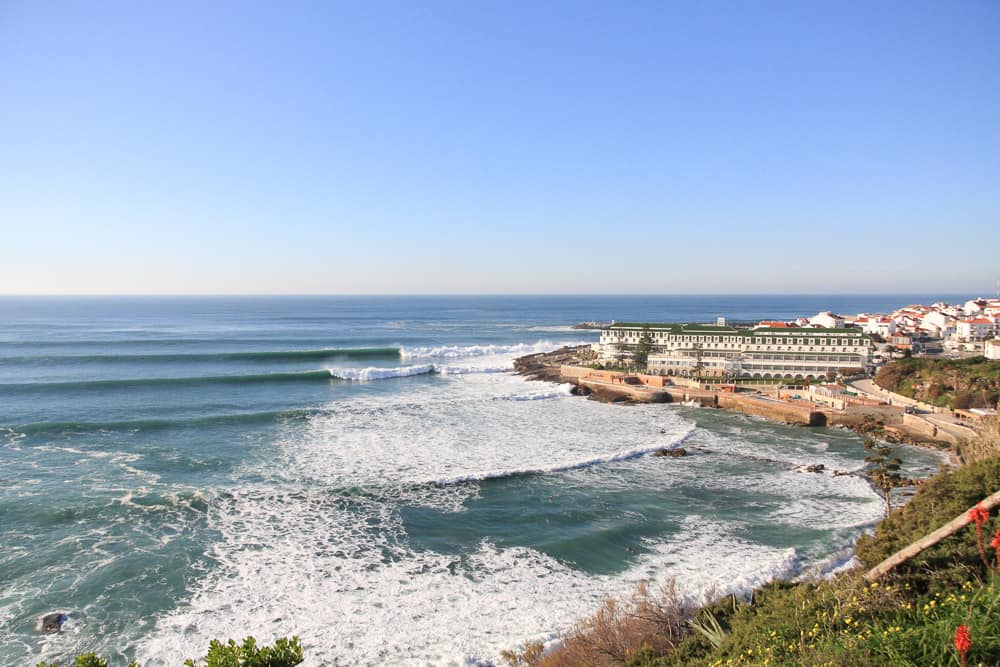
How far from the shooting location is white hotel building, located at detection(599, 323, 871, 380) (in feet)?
141

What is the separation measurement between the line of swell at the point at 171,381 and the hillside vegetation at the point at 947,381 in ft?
134

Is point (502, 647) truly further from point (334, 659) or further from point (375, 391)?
point (375, 391)

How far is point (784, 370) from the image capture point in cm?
4303

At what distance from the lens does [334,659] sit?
10.5 m

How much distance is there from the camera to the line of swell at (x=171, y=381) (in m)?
36.4

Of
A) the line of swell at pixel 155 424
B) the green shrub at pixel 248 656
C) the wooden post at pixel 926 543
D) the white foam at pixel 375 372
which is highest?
the wooden post at pixel 926 543

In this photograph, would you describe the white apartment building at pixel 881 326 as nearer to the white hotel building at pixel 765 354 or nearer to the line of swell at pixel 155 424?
the white hotel building at pixel 765 354

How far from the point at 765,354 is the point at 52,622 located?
44.6m

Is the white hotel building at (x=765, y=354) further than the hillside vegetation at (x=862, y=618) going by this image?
Yes

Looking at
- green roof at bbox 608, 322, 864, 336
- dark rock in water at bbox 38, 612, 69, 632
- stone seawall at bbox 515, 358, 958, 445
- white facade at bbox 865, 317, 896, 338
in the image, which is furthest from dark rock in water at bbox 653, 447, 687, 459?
white facade at bbox 865, 317, 896, 338

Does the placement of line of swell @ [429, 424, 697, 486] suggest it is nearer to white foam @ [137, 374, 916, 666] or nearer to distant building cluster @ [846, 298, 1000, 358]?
white foam @ [137, 374, 916, 666]

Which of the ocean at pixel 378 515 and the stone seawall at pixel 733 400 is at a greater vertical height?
the stone seawall at pixel 733 400

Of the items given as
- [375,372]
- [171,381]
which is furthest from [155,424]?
[375,372]

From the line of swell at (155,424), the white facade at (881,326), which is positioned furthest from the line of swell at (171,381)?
the white facade at (881,326)
